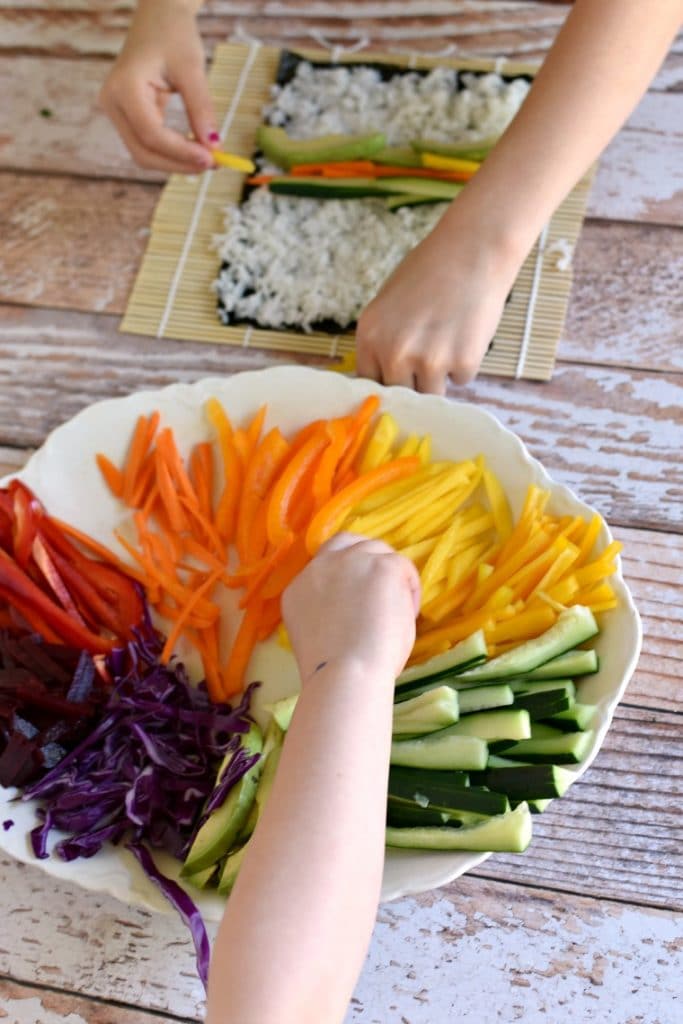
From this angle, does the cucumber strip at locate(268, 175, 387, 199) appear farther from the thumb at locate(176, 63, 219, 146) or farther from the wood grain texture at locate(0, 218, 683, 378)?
the wood grain texture at locate(0, 218, 683, 378)

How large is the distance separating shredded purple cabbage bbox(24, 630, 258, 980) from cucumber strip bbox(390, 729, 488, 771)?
6.2 inches

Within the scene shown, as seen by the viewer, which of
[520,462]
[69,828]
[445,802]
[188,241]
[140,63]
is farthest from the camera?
[188,241]

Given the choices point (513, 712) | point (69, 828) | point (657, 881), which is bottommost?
point (69, 828)

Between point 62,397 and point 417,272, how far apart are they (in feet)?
1.91

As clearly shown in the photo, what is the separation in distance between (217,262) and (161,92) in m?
0.27

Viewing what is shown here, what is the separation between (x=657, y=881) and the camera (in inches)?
45.3

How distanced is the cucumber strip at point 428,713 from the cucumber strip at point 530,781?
0.07 metres

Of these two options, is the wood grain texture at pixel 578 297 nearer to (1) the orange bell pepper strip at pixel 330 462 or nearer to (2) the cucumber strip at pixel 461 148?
(2) the cucumber strip at pixel 461 148

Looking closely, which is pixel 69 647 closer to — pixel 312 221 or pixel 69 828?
pixel 69 828

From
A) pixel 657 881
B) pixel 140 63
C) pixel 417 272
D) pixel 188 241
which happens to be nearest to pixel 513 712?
pixel 657 881

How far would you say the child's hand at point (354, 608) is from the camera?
1015 millimetres

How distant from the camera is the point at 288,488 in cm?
129

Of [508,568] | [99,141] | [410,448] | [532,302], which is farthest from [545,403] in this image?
[99,141]

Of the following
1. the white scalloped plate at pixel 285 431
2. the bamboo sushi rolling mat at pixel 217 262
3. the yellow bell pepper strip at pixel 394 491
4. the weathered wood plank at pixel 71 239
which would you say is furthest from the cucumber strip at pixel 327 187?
the yellow bell pepper strip at pixel 394 491
